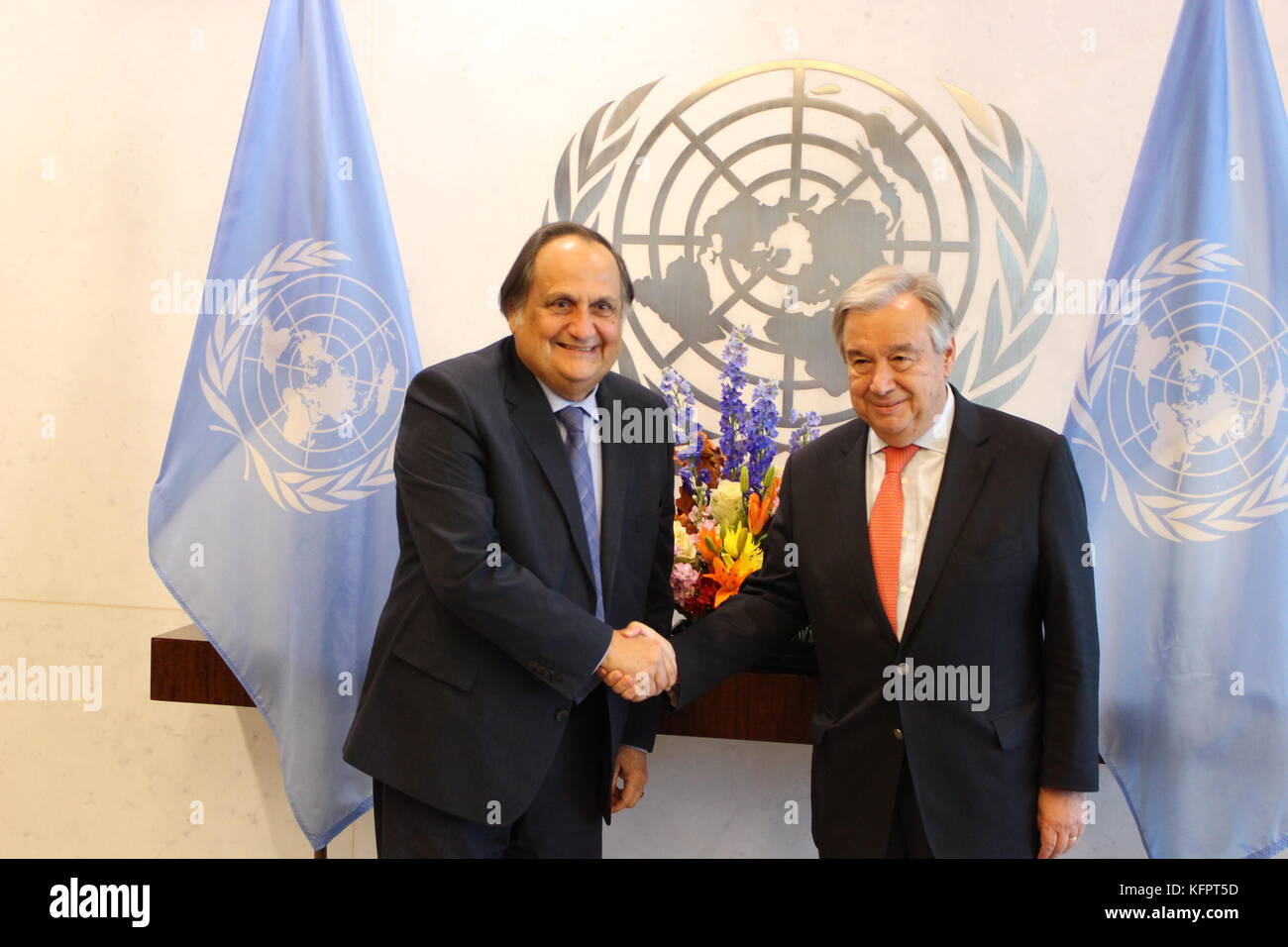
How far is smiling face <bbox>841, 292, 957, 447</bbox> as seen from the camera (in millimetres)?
2043

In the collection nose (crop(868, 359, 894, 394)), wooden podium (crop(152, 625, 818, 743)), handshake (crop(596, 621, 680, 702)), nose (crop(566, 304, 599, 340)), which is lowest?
wooden podium (crop(152, 625, 818, 743))

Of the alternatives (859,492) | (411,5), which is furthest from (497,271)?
(859,492)

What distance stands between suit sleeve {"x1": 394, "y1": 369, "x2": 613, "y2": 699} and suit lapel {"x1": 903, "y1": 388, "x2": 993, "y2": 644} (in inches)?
24.2

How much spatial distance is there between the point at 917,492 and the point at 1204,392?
33.6 inches

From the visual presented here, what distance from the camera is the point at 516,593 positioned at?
2.02 meters

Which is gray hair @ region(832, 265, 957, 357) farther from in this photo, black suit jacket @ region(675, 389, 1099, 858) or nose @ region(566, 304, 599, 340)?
nose @ region(566, 304, 599, 340)

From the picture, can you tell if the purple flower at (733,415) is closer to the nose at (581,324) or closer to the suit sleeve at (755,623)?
the suit sleeve at (755,623)

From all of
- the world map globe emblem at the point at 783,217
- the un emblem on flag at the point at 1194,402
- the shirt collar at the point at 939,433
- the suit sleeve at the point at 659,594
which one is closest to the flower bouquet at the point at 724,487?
the suit sleeve at the point at 659,594

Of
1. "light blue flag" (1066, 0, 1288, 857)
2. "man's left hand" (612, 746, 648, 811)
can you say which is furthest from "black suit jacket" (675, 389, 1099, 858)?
"light blue flag" (1066, 0, 1288, 857)

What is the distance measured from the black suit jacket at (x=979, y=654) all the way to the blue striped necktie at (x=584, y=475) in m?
0.48

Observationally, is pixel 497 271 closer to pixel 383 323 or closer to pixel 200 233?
pixel 383 323

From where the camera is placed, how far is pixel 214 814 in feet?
11.0

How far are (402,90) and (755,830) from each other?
2403 millimetres

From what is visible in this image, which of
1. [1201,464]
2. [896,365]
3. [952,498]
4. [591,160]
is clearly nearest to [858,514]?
[952,498]
